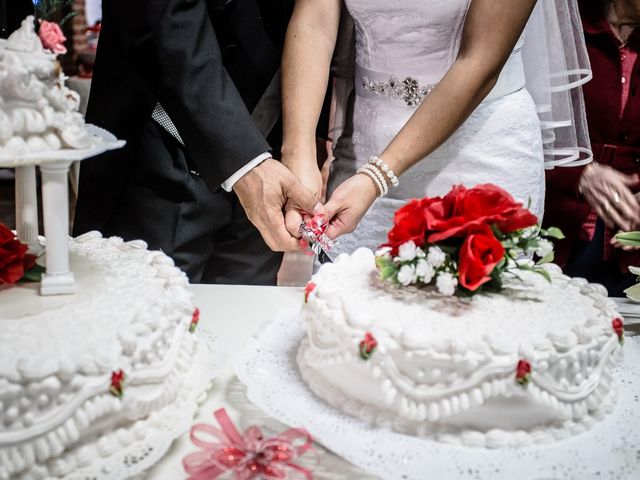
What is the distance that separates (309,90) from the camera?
206 cm

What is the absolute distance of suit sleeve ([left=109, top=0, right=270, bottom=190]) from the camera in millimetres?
1875

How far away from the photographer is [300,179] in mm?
1926

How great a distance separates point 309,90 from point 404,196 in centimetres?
41

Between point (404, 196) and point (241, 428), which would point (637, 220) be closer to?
point (404, 196)

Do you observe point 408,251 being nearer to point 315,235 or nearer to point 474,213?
point 474,213

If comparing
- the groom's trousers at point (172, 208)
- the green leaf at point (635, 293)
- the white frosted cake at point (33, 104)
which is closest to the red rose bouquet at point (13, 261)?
the white frosted cake at point (33, 104)

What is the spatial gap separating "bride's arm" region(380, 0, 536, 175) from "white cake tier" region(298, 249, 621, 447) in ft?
2.16

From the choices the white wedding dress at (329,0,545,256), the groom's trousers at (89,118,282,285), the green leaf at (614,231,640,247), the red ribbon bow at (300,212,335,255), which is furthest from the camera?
the groom's trousers at (89,118,282,285)

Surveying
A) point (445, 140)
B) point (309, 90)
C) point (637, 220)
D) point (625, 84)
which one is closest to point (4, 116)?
point (309, 90)

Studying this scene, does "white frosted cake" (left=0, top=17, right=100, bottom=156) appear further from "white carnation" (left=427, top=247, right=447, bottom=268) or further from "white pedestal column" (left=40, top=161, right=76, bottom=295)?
"white carnation" (left=427, top=247, right=447, bottom=268)

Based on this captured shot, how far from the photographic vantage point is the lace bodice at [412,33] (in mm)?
1998

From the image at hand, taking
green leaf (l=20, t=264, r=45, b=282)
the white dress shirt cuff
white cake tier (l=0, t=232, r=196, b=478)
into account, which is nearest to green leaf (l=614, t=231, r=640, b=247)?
the white dress shirt cuff

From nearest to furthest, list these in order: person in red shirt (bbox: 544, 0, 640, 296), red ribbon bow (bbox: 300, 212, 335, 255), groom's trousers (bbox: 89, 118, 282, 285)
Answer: red ribbon bow (bbox: 300, 212, 335, 255)
groom's trousers (bbox: 89, 118, 282, 285)
person in red shirt (bbox: 544, 0, 640, 296)

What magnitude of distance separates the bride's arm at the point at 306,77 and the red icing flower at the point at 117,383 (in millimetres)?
913
